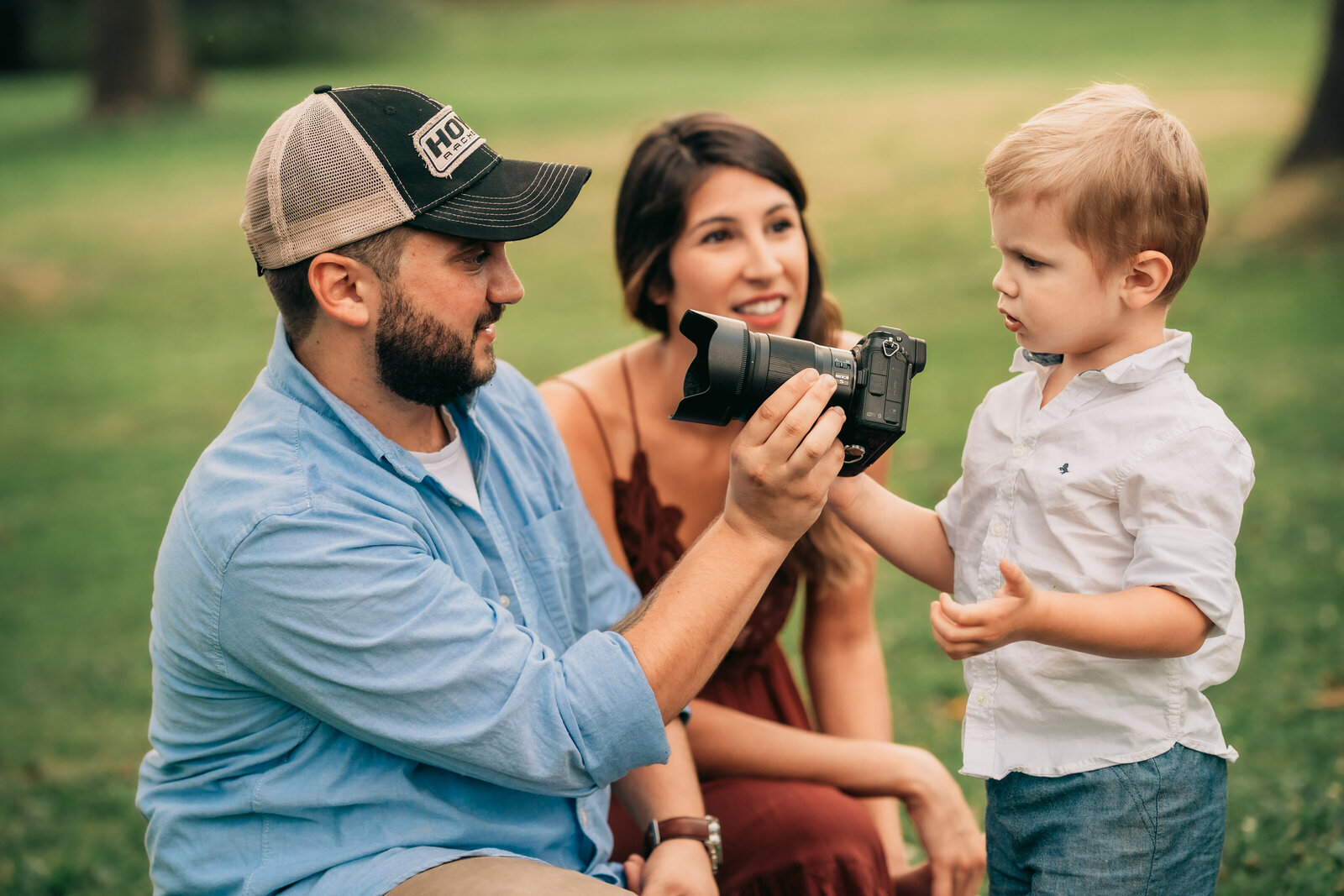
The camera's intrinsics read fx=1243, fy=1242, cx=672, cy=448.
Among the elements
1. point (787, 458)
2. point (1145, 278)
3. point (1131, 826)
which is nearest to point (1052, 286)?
point (1145, 278)

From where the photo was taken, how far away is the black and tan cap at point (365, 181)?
219 centimetres

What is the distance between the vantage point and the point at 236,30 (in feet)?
66.3

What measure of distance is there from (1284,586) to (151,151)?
14.9 metres

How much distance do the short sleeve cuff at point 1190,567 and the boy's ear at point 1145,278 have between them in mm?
381

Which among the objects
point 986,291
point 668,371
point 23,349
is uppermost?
point 668,371

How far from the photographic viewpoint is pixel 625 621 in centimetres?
222

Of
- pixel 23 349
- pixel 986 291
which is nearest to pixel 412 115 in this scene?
pixel 986 291

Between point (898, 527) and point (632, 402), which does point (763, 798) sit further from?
point (632, 402)

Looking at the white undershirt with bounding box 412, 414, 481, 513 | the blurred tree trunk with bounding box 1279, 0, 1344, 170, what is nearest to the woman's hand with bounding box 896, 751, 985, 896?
the white undershirt with bounding box 412, 414, 481, 513

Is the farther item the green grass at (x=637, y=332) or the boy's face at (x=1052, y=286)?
the green grass at (x=637, y=332)

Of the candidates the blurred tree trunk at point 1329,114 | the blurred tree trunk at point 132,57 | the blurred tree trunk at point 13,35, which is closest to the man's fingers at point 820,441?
the blurred tree trunk at point 1329,114

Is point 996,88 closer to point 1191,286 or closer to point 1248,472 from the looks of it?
point 1191,286

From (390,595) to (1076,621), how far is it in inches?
42.3

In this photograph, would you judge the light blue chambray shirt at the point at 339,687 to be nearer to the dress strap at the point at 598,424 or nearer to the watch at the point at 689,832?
the watch at the point at 689,832
